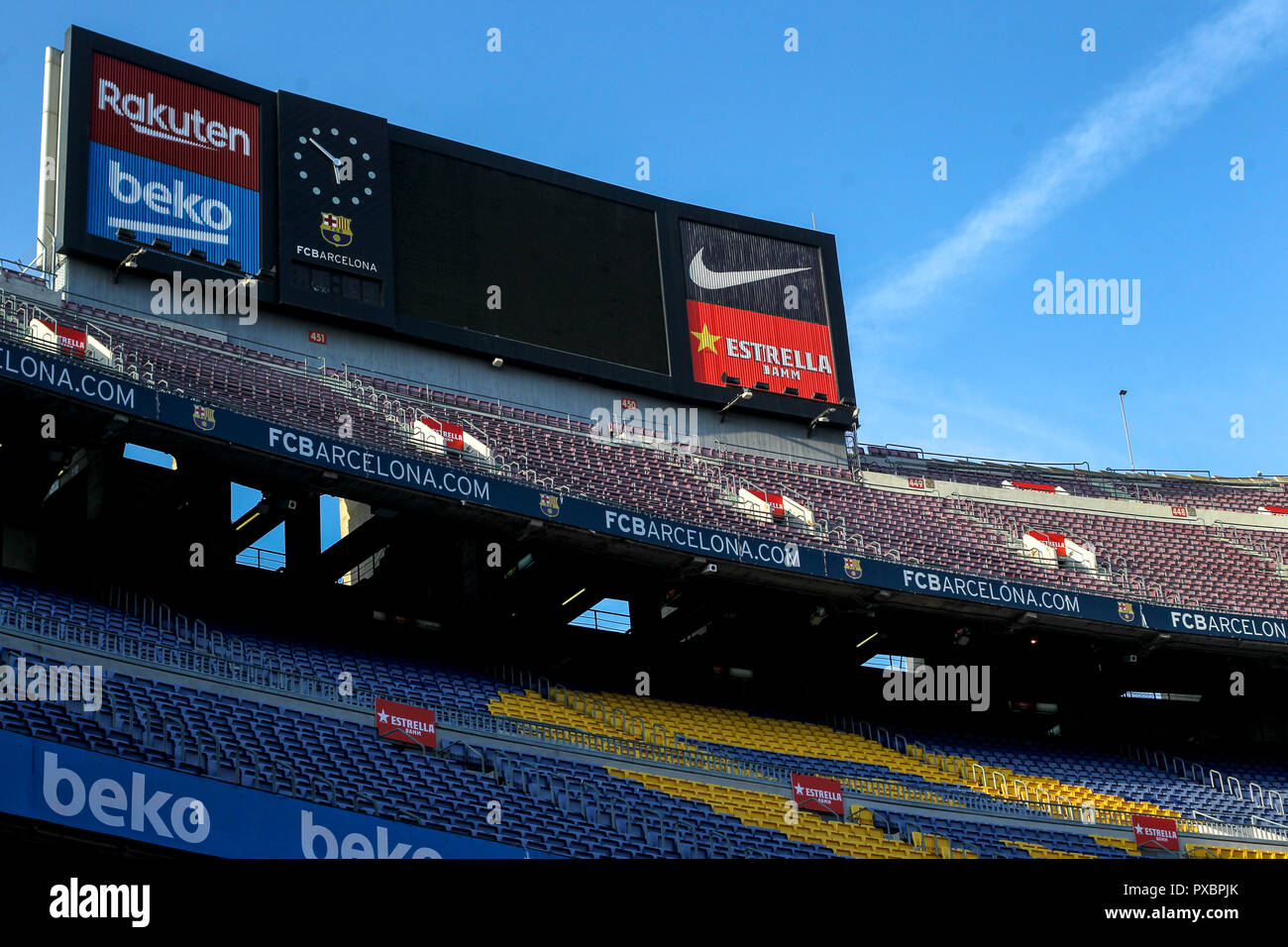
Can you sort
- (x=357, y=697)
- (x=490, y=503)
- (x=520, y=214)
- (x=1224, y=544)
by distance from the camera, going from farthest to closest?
(x=1224, y=544), (x=520, y=214), (x=490, y=503), (x=357, y=697)

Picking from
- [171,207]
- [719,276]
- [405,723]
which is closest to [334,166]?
[171,207]

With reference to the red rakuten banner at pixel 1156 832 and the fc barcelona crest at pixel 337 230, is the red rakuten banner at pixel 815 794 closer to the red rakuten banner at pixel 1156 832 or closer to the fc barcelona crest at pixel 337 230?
the red rakuten banner at pixel 1156 832

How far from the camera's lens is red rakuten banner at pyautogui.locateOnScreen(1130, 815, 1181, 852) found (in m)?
31.8

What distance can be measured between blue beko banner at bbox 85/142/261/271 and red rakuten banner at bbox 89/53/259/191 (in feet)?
0.91

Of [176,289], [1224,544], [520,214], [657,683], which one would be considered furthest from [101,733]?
[1224,544]

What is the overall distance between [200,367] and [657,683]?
39.5 ft

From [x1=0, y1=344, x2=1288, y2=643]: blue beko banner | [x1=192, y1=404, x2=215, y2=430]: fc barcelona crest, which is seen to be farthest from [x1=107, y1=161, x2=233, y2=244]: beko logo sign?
[x1=192, y1=404, x2=215, y2=430]: fc barcelona crest

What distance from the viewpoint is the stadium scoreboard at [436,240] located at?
105ft

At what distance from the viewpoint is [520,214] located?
3741 cm

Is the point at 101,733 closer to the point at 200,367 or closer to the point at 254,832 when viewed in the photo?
the point at 254,832

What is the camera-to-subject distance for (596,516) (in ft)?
100

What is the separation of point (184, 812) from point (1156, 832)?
20832mm
